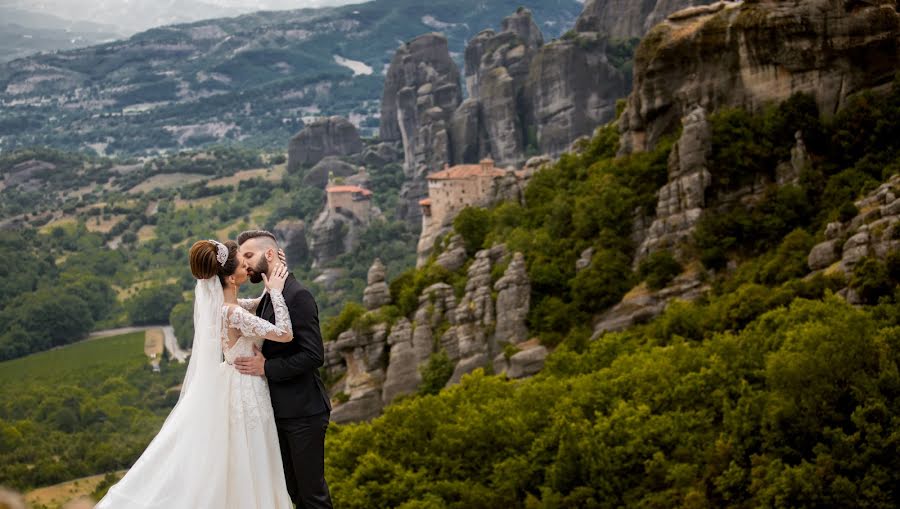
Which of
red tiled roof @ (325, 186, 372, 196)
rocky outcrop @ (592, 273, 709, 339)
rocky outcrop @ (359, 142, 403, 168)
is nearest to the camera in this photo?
rocky outcrop @ (592, 273, 709, 339)

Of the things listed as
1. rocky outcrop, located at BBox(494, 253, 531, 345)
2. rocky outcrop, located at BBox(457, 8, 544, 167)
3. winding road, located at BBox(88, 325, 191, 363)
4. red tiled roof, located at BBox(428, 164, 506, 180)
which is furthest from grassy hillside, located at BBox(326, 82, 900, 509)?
rocky outcrop, located at BBox(457, 8, 544, 167)

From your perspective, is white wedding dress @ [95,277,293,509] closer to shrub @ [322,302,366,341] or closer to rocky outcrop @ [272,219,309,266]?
shrub @ [322,302,366,341]

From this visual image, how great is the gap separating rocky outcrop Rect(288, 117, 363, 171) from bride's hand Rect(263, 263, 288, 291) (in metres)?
150

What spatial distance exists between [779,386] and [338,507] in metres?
10.8

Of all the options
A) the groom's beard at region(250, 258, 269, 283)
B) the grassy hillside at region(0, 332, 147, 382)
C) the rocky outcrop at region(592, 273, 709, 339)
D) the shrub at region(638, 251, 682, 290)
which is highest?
the groom's beard at region(250, 258, 269, 283)

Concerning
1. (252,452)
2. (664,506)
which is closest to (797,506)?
(664,506)

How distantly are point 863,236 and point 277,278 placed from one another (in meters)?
25.5

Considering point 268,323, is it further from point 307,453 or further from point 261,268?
point 307,453

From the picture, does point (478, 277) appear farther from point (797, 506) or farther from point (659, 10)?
point (659, 10)

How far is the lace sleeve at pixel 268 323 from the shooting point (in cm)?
881

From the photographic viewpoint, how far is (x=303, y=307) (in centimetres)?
901

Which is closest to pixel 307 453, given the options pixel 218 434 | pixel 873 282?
pixel 218 434

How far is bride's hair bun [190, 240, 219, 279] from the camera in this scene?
9008mm

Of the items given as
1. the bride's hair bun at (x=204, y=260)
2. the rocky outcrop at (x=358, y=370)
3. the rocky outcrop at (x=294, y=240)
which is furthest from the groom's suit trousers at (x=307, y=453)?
the rocky outcrop at (x=294, y=240)
